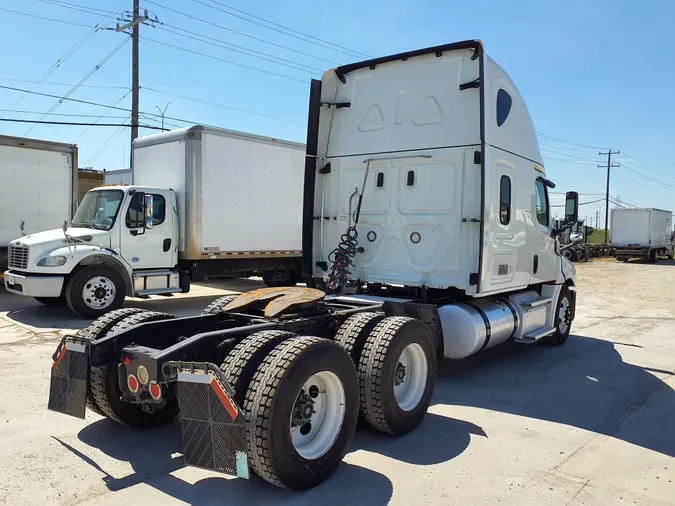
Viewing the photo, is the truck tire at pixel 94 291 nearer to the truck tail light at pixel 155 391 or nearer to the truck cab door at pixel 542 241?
the truck tail light at pixel 155 391

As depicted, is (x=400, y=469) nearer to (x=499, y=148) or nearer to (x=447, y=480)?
(x=447, y=480)

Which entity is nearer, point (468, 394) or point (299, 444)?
point (299, 444)

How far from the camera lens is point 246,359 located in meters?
3.61

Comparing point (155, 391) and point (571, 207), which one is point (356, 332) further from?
point (571, 207)

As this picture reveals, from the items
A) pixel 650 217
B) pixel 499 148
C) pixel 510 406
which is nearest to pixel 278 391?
pixel 510 406

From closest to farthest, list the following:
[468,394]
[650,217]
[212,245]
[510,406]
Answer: [510,406]
[468,394]
[212,245]
[650,217]

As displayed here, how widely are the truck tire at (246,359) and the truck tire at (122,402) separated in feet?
2.76

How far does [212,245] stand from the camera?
11719 mm

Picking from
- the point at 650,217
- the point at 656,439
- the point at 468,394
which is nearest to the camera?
the point at 656,439

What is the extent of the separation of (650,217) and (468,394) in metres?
34.5

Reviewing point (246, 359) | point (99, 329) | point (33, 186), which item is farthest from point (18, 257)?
point (246, 359)

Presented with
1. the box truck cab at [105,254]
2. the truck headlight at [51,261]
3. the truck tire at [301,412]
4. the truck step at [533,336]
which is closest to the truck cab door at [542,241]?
the truck step at [533,336]

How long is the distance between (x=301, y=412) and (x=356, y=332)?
3.68ft

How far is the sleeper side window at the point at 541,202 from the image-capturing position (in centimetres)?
796
